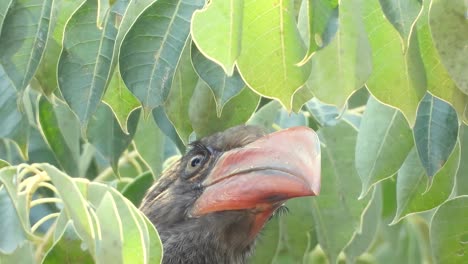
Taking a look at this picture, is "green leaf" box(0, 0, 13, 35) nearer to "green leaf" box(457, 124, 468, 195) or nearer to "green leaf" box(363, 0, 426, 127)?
"green leaf" box(363, 0, 426, 127)

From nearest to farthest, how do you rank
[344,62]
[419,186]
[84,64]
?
[344,62]
[84,64]
[419,186]

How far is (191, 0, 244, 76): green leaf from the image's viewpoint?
9.07 feet

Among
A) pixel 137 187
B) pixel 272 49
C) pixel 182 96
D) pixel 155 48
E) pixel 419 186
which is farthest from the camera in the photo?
pixel 137 187

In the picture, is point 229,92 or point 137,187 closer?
point 229,92

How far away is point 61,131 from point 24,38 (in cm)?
88

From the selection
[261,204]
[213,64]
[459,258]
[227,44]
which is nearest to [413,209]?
[459,258]

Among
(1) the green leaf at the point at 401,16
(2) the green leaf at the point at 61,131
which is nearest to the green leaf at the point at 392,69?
(1) the green leaf at the point at 401,16

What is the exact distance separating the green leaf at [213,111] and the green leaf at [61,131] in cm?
53

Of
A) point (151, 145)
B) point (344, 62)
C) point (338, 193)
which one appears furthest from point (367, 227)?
point (344, 62)

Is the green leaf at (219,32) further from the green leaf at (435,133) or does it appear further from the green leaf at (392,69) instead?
the green leaf at (435,133)

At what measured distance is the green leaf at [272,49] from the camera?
2.88m

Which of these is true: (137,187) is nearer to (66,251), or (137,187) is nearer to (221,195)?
(221,195)

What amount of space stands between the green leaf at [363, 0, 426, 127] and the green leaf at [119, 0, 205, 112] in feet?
1.47

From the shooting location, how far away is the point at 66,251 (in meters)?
2.74
